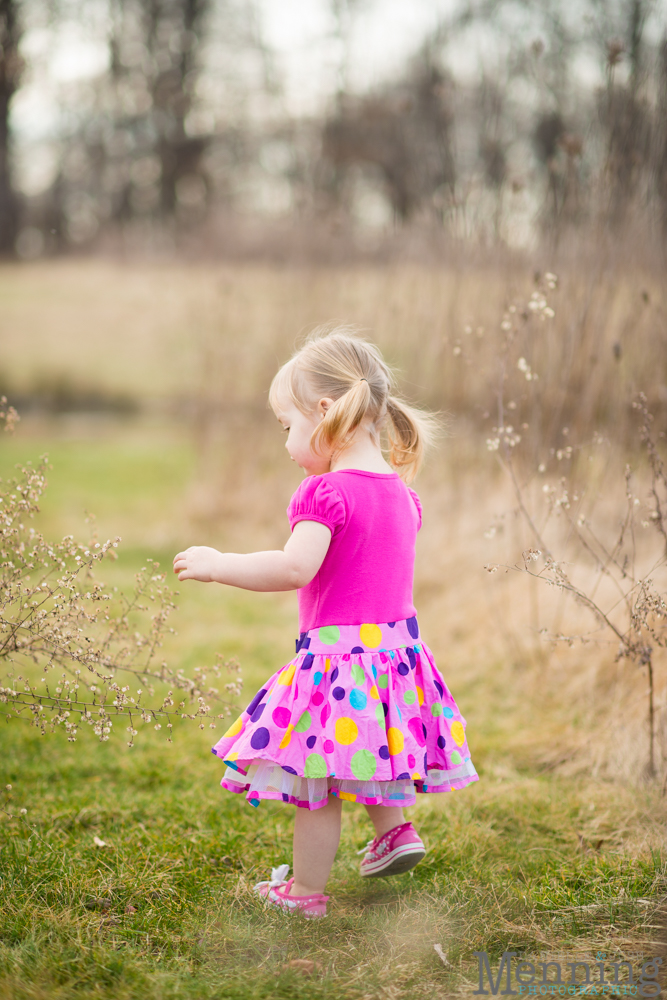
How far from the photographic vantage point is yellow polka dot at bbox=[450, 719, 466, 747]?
1.90 meters

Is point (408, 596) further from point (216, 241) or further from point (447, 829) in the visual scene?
point (216, 241)

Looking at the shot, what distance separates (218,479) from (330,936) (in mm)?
4964

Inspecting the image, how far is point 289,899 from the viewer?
1.85 meters

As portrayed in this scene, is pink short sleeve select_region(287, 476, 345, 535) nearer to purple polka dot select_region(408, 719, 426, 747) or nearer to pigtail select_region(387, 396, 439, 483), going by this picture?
pigtail select_region(387, 396, 439, 483)

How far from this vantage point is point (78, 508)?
7238 millimetres

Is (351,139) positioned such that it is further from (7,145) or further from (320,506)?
(7,145)

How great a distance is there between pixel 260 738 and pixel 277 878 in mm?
457

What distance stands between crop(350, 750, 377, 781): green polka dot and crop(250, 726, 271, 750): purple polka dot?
0.21m

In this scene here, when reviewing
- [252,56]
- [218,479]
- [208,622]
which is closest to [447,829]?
[208,622]

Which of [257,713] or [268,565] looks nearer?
[268,565]

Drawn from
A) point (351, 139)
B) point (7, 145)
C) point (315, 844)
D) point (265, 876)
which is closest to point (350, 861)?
point (265, 876)

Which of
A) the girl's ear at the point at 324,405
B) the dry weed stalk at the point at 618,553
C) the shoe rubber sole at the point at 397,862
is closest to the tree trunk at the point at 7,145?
the dry weed stalk at the point at 618,553

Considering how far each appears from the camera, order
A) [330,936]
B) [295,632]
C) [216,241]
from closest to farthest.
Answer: [330,936] < [295,632] < [216,241]

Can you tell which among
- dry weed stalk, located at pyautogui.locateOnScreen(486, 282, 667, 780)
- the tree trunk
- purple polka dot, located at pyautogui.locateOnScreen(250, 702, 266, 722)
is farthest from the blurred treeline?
purple polka dot, located at pyautogui.locateOnScreen(250, 702, 266, 722)
